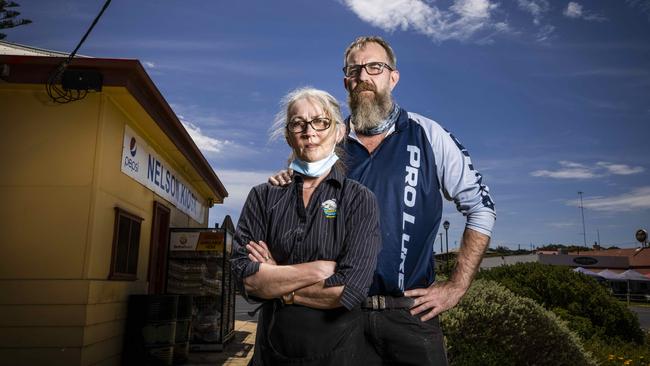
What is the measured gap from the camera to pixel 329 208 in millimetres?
1854

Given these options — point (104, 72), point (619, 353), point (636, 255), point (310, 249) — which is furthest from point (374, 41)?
point (636, 255)

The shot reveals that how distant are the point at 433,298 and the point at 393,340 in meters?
0.31

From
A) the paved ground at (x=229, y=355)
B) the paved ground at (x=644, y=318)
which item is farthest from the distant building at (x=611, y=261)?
the paved ground at (x=229, y=355)

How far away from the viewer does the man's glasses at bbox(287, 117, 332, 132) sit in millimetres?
1942

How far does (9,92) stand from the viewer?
6281 mm

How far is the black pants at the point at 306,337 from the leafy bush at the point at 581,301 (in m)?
7.86

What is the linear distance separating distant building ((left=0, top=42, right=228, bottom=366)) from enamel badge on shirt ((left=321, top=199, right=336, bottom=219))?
510cm

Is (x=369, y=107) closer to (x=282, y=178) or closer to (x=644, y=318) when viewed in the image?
(x=282, y=178)

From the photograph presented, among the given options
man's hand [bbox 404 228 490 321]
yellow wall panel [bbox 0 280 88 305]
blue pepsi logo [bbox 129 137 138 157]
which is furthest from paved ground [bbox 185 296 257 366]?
man's hand [bbox 404 228 490 321]

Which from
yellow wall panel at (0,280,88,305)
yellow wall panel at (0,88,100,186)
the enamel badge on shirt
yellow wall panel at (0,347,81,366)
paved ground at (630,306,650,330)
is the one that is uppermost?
yellow wall panel at (0,88,100,186)

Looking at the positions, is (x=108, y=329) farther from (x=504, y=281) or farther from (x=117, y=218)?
(x=504, y=281)

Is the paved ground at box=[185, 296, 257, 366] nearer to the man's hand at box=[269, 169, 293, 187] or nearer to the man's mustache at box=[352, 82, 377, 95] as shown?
the man's mustache at box=[352, 82, 377, 95]

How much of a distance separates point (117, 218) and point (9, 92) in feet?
6.99

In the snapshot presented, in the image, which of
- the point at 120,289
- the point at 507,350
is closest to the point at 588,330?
the point at 507,350
